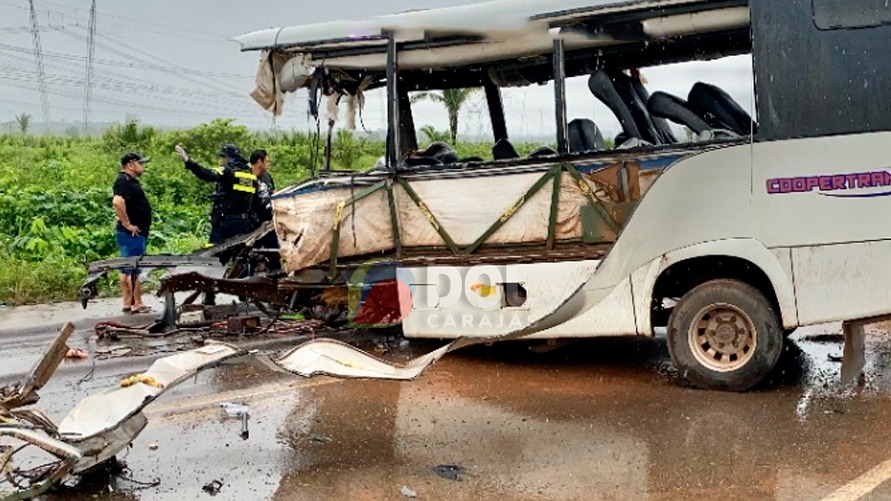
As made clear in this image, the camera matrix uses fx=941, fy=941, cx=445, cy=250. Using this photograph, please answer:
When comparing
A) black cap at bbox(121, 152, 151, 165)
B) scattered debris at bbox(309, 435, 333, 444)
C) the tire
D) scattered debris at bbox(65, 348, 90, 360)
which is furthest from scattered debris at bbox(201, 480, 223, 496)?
black cap at bbox(121, 152, 151, 165)

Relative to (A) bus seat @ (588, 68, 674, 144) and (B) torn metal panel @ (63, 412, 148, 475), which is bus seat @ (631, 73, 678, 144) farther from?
(B) torn metal panel @ (63, 412, 148, 475)

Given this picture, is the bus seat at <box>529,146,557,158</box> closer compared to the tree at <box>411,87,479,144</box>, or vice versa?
the bus seat at <box>529,146,557,158</box>

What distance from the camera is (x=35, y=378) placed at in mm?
4891

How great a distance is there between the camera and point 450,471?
16.4 feet

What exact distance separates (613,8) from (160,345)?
5.02m

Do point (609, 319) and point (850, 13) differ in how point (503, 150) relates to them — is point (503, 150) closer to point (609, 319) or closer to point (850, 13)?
point (609, 319)

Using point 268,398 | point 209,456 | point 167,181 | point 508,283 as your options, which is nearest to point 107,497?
point 209,456

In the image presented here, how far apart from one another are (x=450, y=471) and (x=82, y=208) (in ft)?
42.9

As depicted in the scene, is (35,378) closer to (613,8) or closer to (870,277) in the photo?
(613,8)

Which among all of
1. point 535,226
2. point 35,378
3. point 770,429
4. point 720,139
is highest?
point 720,139

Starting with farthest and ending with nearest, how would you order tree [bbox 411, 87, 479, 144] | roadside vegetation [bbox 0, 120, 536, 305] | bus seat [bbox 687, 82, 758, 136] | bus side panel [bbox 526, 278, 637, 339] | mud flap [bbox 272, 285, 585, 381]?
roadside vegetation [bbox 0, 120, 536, 305], tree [bbox 411, 87, 479, 144], bus seat [bbox 687, 82, 758, 136], bus side panel [bbox 526, 278, 637, 339], mud flap [bbox 272, 285, 585, 381]

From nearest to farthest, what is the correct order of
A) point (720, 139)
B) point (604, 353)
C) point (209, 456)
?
point (209, 456) → point (720, 139) → point (604, 353)

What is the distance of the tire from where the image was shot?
20.4 feet

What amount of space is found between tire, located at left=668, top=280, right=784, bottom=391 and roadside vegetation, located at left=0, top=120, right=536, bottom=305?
6.79 ft
